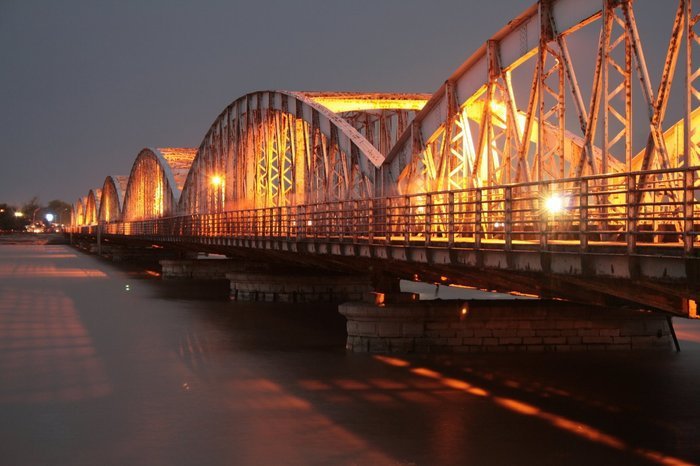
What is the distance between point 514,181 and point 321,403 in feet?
24.8

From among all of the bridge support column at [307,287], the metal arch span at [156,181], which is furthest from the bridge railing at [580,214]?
the metal arch span at [156,181]

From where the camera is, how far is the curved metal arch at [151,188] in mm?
92188

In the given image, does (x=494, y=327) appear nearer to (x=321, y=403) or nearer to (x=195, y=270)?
(x=321, y=403)

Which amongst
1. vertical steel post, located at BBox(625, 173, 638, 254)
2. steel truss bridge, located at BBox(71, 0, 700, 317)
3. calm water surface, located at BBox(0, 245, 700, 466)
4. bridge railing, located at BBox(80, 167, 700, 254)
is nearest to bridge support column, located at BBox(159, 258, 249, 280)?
steel truss bridge, located at BBox(71, 0, 700, 317)

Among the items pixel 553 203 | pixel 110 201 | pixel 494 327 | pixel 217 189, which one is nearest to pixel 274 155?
pixel 217 189

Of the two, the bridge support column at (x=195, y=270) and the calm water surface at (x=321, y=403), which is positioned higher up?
the bridge support column at (x=195, y=270)

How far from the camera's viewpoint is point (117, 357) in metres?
27.7

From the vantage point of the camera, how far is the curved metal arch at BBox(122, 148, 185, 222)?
302 ft

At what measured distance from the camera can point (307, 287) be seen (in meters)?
46.1

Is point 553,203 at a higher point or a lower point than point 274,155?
lower

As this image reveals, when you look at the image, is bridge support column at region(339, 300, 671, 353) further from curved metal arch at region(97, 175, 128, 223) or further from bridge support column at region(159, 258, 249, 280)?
curved metal arch at region(97, 175, 128, 223)

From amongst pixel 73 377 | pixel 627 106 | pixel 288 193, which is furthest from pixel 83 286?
pixel 627 106

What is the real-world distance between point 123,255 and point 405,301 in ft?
278

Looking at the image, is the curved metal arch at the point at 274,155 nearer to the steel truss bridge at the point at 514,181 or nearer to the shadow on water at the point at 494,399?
the steel truss bridge at the point at 514,181
